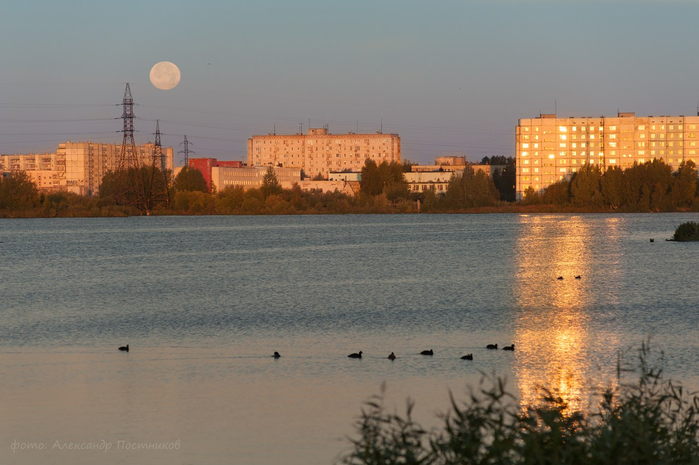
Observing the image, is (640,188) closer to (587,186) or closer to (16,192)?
(587,186)

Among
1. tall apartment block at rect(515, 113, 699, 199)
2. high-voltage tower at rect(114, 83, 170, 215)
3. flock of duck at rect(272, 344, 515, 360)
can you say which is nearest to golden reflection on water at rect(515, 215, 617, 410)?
flock of duck at rect(272, 344, 515, 360)

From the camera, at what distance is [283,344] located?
905 inches

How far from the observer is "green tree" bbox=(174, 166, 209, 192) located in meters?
177

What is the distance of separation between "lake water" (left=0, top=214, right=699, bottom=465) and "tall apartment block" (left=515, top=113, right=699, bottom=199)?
138 metres

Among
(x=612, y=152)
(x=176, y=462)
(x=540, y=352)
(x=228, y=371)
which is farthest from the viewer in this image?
(x=612, y=152)

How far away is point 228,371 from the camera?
18.9 metres

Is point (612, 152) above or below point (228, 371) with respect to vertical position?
above

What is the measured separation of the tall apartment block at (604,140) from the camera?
190500mm

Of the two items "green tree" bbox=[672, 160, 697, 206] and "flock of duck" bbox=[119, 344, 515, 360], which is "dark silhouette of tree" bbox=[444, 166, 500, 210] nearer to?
"green tree" bbox=[672, 160, 697, 206]

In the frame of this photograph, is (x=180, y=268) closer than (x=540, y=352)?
No

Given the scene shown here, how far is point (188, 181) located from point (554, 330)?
159163 mm

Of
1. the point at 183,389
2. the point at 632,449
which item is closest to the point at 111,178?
the point at 183,389

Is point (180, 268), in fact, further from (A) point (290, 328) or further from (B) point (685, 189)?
(B) point (685, 189)

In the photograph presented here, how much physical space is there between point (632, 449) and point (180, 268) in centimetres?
4935
